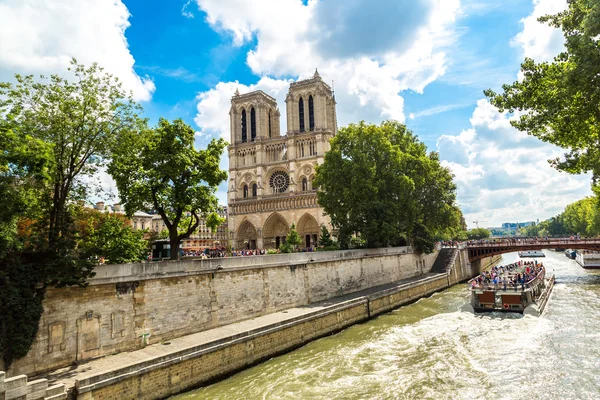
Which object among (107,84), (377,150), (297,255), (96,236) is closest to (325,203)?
(377,150)

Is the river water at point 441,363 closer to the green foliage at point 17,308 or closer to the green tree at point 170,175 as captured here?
the green foliage at point 17,308

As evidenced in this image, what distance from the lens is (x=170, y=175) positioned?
56.4 ft

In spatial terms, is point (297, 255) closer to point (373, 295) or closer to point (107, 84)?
point (373, 295)

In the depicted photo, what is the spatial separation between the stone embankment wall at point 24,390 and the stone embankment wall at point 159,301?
1994 mm

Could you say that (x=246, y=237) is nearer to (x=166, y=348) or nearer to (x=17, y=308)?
(x=166, y=348)

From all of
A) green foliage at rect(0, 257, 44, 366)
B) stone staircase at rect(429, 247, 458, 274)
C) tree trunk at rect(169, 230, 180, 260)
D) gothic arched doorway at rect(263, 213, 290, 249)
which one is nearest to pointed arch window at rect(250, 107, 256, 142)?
gothic arched doorway at rect(263, 213, 290, 249)

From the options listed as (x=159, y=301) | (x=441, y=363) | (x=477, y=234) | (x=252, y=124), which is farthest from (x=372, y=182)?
(x=477, y=234)

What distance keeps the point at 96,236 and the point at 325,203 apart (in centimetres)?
1833

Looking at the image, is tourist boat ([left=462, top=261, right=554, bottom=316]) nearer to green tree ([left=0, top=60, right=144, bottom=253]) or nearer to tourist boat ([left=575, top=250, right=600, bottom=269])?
green tree ([left=0, top=60, right=144, bottom=253])

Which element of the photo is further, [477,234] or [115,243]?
[477,234]

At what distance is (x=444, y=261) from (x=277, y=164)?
25.5 m

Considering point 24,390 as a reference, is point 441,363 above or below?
below

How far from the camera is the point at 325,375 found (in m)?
13.6

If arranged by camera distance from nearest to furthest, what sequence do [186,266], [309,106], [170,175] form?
[186,266]
[170,175]
[309,106]
